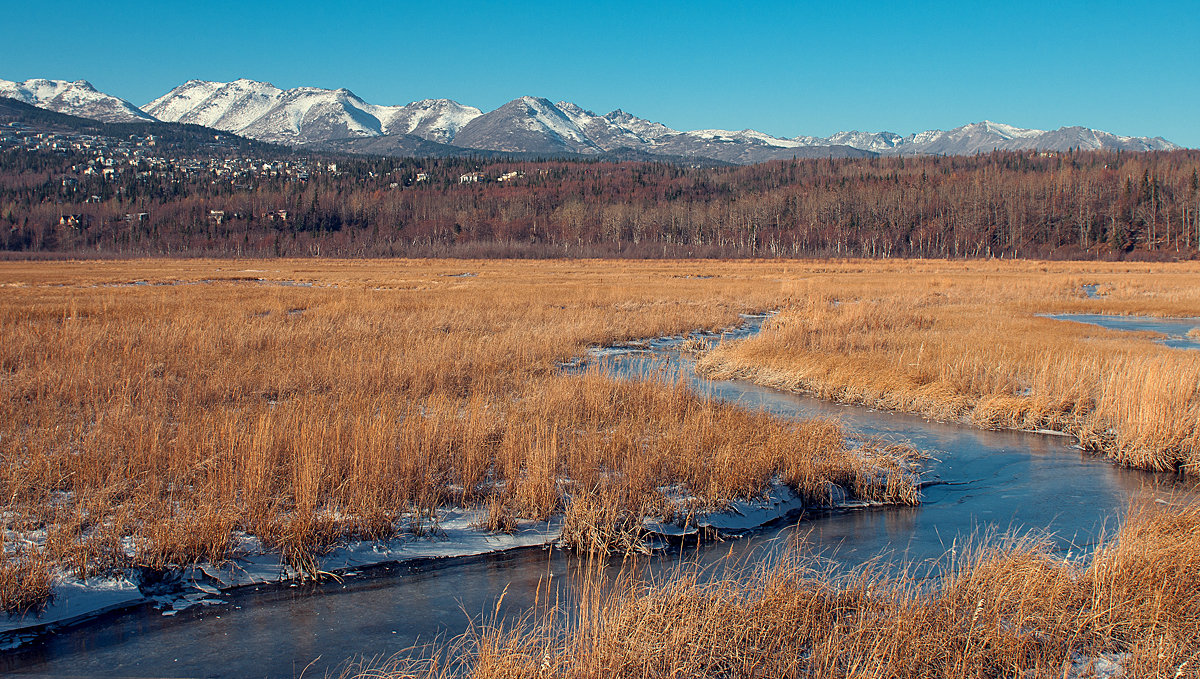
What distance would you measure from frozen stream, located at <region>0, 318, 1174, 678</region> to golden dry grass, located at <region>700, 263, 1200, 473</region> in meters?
0.96

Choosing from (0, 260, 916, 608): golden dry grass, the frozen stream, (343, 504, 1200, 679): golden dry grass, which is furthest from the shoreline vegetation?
(343, 504, 1200, 679): golden dry grass

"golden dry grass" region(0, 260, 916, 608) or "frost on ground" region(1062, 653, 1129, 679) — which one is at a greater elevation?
"golden dry grass" region(0, 260, 916, 608)

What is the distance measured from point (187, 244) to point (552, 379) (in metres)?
152

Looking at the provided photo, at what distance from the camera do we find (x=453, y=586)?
618cm

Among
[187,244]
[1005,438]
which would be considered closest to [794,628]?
[1005,438]

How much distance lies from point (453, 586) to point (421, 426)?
3.07 metres

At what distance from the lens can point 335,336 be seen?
17859 millimetres

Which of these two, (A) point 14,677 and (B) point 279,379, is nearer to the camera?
(A) point 14,677

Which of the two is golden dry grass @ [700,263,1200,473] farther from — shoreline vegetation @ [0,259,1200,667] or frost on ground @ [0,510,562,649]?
frost on ground @ [0,510,562,649]

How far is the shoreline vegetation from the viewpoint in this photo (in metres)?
6.57

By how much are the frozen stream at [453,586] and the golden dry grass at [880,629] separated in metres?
0.58

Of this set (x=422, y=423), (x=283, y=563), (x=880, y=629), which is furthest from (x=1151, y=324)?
(x=283, y=563)

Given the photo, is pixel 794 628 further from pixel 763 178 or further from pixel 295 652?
pixel 763 178

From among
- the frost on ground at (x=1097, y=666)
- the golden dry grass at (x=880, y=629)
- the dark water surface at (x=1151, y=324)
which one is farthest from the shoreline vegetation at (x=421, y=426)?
the frost on ground at (x=1097, y=666)
